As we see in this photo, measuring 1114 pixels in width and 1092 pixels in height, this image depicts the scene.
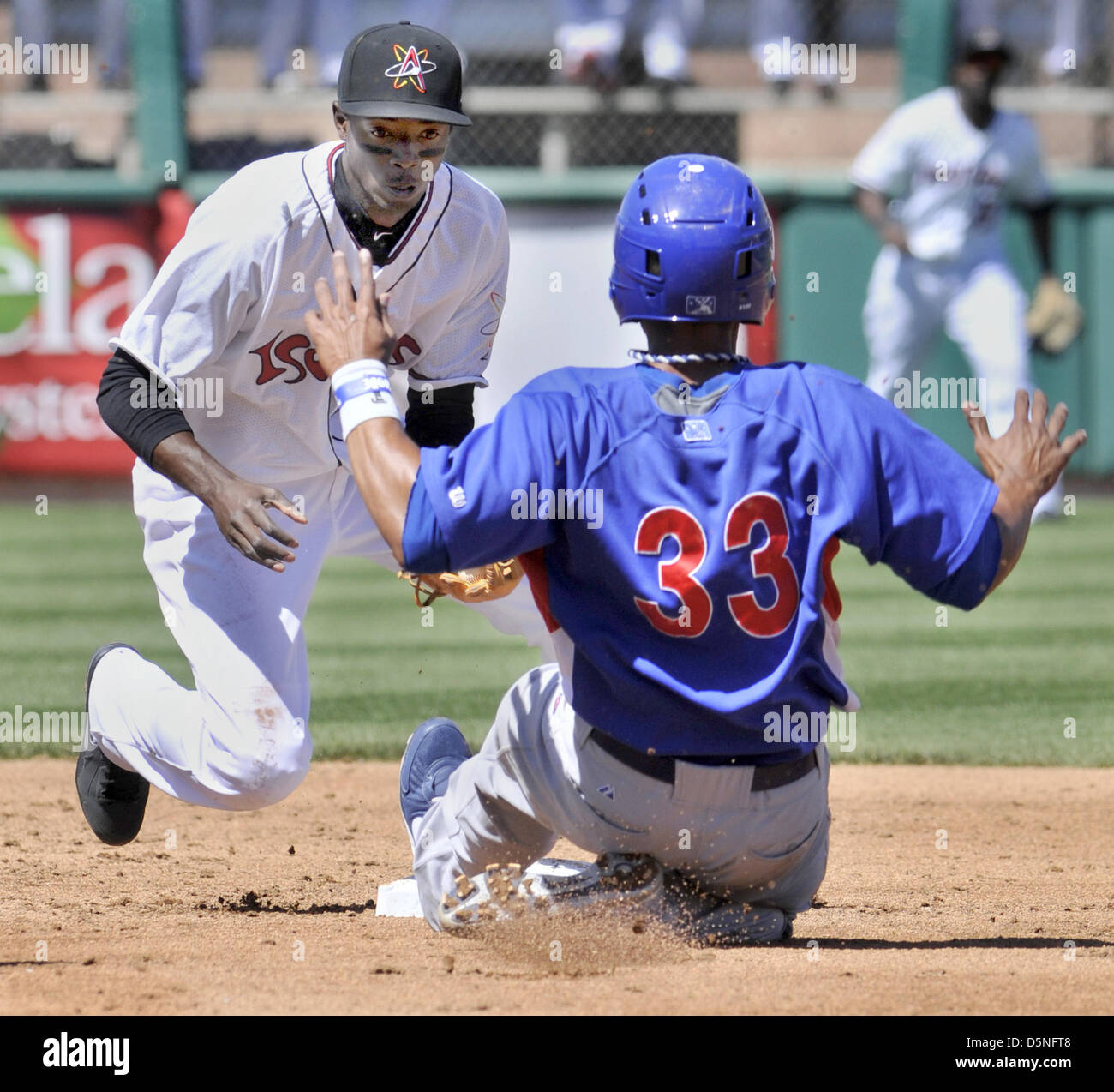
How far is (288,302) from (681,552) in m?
1.49

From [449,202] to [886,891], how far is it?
6.80 feet

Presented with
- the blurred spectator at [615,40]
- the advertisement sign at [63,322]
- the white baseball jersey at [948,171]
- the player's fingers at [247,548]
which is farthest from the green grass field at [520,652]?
the blurred spectator at [615,40]

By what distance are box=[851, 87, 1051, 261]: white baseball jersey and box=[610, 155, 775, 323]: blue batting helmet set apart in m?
8.22

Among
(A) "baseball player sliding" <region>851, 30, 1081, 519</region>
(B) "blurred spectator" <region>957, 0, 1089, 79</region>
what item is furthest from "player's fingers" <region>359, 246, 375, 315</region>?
(B) "blurred spectator" <region>957, 0, 1089, 79</region>

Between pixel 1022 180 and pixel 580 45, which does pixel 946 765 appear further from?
pixel 580 45

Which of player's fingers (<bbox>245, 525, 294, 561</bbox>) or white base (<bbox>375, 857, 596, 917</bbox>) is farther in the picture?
white base (<bbox>375, 857, 596, 917</bbox>)

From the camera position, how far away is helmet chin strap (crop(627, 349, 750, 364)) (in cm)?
316

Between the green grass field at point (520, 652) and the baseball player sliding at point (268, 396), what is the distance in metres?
2.07

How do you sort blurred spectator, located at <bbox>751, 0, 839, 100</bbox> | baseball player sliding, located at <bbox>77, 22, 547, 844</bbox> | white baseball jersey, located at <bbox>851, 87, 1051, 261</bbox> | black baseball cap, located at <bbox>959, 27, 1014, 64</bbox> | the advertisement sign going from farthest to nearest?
blurred spectator, located at <bbox>751, 0, 839, 100</bbox> → the advertisement sign → white baseball jersey, located at <bbox>851, 87, 1051, 261</bbox> → black baseball cap, located at <bbox>959, 27, 1014, 64</bbox> → baseball player sliding, located at <bbox>77, 22, 547, 844</bbox>

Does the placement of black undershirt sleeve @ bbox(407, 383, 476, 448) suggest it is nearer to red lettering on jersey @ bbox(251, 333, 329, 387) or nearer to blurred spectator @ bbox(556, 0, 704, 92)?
red lettering on jersey @ bbox(251, 333, 329, 387)

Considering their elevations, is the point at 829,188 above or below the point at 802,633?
above

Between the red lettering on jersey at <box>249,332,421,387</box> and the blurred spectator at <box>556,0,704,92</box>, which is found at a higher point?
the blurred spectator at <box>556,0,704,92</box>

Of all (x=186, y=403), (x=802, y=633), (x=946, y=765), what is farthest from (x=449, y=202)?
(x=946, y=765)

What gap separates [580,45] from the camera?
1334cm
